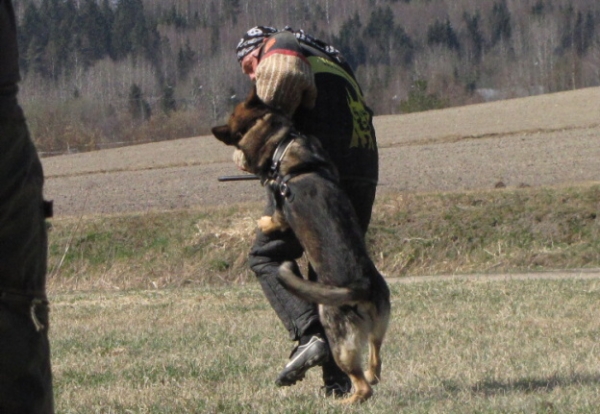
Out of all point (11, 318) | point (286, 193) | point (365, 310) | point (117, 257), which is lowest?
point (117, 257)

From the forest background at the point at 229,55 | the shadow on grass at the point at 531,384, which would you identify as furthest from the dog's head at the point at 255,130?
the forest background at the point at 229,55

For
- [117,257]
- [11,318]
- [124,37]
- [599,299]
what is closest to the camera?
[11,318]

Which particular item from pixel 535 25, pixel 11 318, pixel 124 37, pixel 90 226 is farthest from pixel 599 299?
pixel 535 25

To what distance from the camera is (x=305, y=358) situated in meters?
4.36

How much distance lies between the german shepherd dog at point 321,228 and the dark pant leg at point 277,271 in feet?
0.53

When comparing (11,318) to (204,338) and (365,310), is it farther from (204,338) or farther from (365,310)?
(204,338)

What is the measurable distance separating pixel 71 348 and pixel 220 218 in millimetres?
8688

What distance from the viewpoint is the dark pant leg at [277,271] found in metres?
4.50

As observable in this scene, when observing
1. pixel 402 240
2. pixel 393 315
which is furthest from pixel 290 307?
pixel 402 240

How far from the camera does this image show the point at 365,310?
4.20 metres

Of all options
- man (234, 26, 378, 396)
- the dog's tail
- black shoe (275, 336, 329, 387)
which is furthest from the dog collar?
black shoe (275, 336, 329, 387)

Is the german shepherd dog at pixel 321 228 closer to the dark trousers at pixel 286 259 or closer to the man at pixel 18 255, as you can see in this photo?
the dark trousers at pixel 286 259

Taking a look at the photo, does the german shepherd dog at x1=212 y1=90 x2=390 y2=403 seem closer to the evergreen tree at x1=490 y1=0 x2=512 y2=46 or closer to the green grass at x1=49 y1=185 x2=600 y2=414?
the green grass at x1=49 y1=185 x2=600 y2=414

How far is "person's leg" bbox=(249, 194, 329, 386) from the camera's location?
438cm
